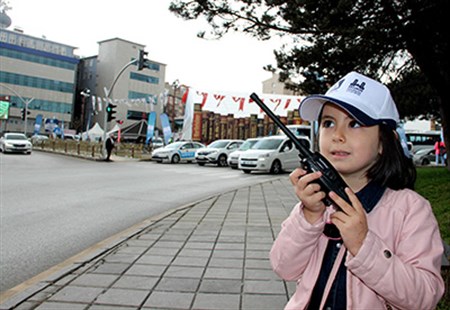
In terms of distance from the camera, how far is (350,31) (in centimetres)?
628

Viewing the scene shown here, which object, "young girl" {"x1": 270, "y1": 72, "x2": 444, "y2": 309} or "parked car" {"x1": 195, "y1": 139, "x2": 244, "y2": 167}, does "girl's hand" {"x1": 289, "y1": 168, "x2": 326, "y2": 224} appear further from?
"parked car" {"x1": 195, "y1": 139, "x2": 244, "y2": 167}

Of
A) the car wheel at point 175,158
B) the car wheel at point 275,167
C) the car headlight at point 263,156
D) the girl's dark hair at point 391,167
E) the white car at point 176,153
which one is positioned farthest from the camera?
the car wheel at point 175,158

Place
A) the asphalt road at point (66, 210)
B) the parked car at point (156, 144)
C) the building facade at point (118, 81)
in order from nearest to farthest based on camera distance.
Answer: the asphalt road at point (66, 210) → the parked car at point (156, 144) → the building facade at point (118, 81)

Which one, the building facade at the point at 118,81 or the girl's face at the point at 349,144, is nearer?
the girl's face at the point at 349,144

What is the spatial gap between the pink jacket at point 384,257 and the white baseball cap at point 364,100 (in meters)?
0.30

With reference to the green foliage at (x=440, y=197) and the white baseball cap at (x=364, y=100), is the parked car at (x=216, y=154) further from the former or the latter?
A: the white baseball cap at (x=364, y=100)

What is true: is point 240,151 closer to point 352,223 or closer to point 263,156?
point 263,156

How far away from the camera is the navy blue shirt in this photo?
1.47m

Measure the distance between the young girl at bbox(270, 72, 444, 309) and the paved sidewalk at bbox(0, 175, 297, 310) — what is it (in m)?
1.75

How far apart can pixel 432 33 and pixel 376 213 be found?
23.1ft

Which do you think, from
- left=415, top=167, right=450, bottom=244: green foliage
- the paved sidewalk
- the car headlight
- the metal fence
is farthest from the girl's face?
the metal fence

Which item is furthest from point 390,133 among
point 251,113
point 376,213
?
point 251,113

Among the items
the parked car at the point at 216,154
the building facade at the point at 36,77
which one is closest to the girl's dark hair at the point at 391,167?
the parked car at the point at 216,154

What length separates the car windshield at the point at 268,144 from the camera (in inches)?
718
